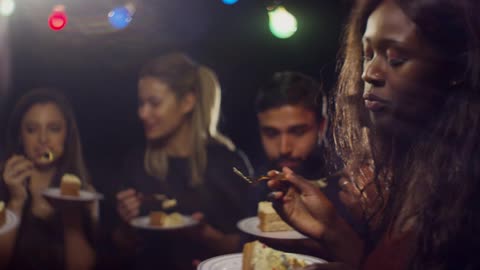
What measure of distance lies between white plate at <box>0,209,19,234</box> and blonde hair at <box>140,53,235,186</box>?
80cm

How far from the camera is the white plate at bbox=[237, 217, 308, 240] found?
8.65 feet

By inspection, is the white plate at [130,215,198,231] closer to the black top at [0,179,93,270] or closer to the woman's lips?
the black top at [0,179,93,270]

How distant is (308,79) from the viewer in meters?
2.71

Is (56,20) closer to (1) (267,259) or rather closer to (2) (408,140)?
(1) (267,259)

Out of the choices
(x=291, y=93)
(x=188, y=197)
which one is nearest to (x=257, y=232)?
(x=188, y=197)

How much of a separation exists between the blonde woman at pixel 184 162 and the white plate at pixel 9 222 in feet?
1.96

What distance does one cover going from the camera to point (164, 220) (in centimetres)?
283

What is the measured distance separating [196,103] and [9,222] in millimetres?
1248

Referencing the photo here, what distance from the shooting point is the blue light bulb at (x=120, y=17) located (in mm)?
2879

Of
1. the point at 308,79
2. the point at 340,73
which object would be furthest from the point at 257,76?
A: the point at 340,73

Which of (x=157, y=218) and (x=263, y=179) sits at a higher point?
(x=263, y=179)

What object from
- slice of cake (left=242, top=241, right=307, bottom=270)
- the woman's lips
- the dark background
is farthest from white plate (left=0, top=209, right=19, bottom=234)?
the woman's lips

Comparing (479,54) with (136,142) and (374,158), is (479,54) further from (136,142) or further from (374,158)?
(136,142)

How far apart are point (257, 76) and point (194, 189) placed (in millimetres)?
713
